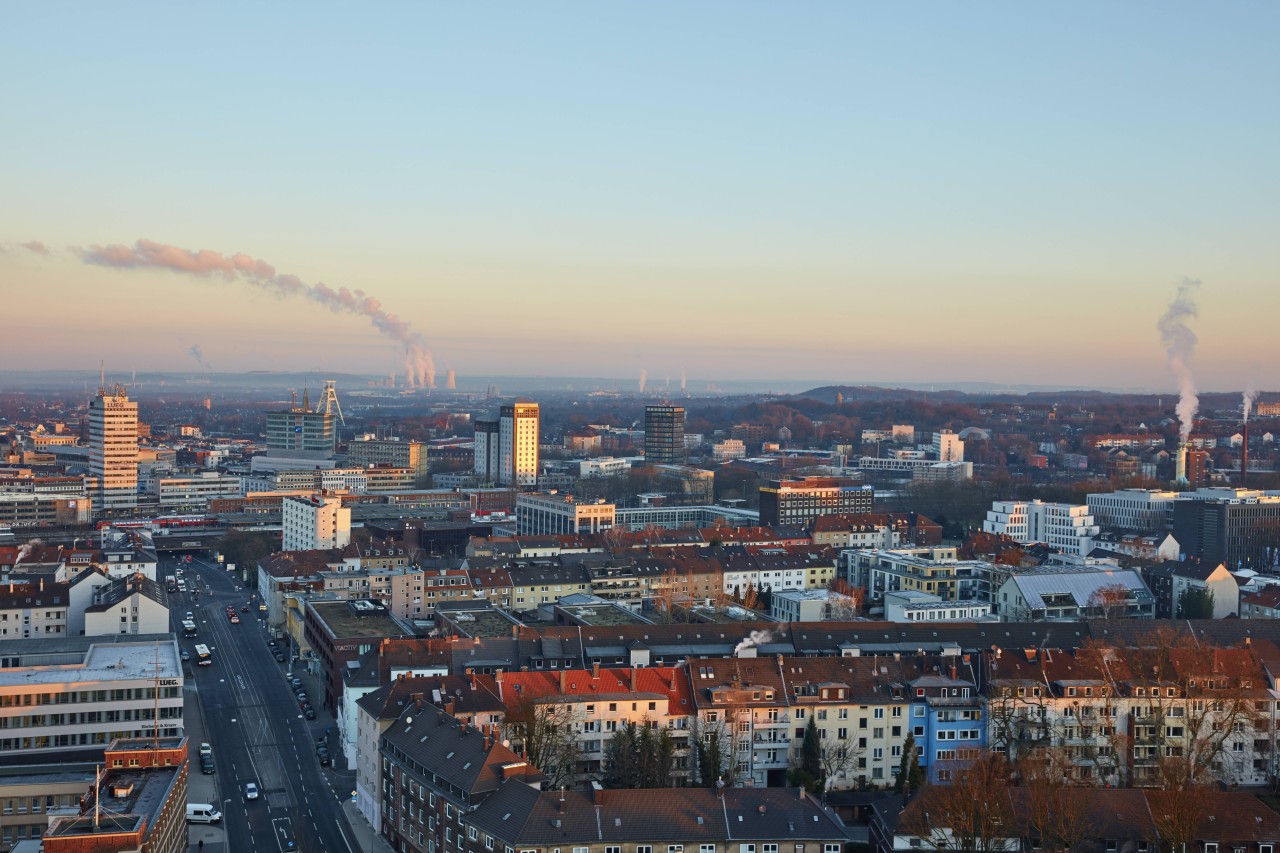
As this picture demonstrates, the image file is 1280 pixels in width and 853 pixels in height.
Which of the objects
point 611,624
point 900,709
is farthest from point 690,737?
point 611,624

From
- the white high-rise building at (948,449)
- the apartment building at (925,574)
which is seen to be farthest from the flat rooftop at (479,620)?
the white high-rise building at (948,449)

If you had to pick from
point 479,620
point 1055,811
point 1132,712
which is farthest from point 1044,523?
point 1055,811

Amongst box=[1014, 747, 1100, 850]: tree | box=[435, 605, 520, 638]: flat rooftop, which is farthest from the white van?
box=[1014, 747, 1100, 850]: tree

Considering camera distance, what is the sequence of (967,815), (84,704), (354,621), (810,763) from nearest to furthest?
(967,815), (810,763), (84,704), (354,621)

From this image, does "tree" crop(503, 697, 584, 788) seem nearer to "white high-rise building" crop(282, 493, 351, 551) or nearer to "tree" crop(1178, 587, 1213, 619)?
"tree" crop(1178, 587, 1213, 619)

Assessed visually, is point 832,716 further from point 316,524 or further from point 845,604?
point 316,524

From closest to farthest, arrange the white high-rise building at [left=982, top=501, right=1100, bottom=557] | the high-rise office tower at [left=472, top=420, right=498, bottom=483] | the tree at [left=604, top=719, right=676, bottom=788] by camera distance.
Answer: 1. the tree at [left=604, top=719, right=676, bottom=788]
2. the white high-rise building at [left=982, top=501, right=1100, bottom=557]
3. the high-rise office tower at [left=472, top=420, right=498, bottom=483]

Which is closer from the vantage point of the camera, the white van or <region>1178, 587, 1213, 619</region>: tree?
the white van

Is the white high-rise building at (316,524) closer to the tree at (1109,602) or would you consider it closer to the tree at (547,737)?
the tree at (1109,602)
